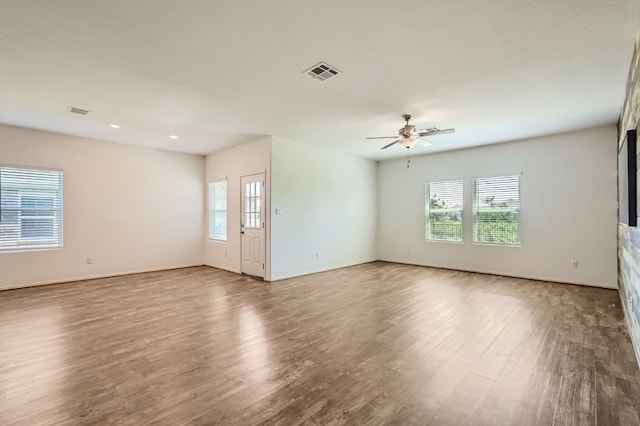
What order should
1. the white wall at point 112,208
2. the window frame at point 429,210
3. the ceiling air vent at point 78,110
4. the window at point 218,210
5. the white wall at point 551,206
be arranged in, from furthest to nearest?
the window at point 218,210, the window frame at point 429,210, the white wall at point 112,208, the white wall at point 551,206, the ceiling air vent at point 78,110

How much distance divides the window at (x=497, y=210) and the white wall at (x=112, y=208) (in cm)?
663

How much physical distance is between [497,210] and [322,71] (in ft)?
17.0

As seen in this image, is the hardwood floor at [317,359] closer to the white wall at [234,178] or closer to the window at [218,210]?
the white wall at [234,178]

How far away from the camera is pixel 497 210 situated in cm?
654

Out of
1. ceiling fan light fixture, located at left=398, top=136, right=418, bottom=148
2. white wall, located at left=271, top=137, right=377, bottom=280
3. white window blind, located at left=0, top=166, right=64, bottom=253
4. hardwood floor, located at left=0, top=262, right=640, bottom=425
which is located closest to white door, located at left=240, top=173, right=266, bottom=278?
white wall, located at left=271, top=137, right=377, bottom=280

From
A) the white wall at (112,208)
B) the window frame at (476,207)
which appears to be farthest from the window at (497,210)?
the white wall at (112,208)

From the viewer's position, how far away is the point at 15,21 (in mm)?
2377

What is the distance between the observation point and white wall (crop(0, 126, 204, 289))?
558cm

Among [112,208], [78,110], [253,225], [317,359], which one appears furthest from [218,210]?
[317,359]

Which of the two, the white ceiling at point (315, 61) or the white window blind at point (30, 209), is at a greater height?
the white ceiling at point (315, 61)

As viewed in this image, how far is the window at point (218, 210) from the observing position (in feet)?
24.2

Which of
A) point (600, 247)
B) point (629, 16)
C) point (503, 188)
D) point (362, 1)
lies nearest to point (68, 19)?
point (362, 1)

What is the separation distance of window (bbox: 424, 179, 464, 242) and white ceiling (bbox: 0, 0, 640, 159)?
2.26 m

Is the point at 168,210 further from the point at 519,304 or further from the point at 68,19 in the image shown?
the point at 519,304
